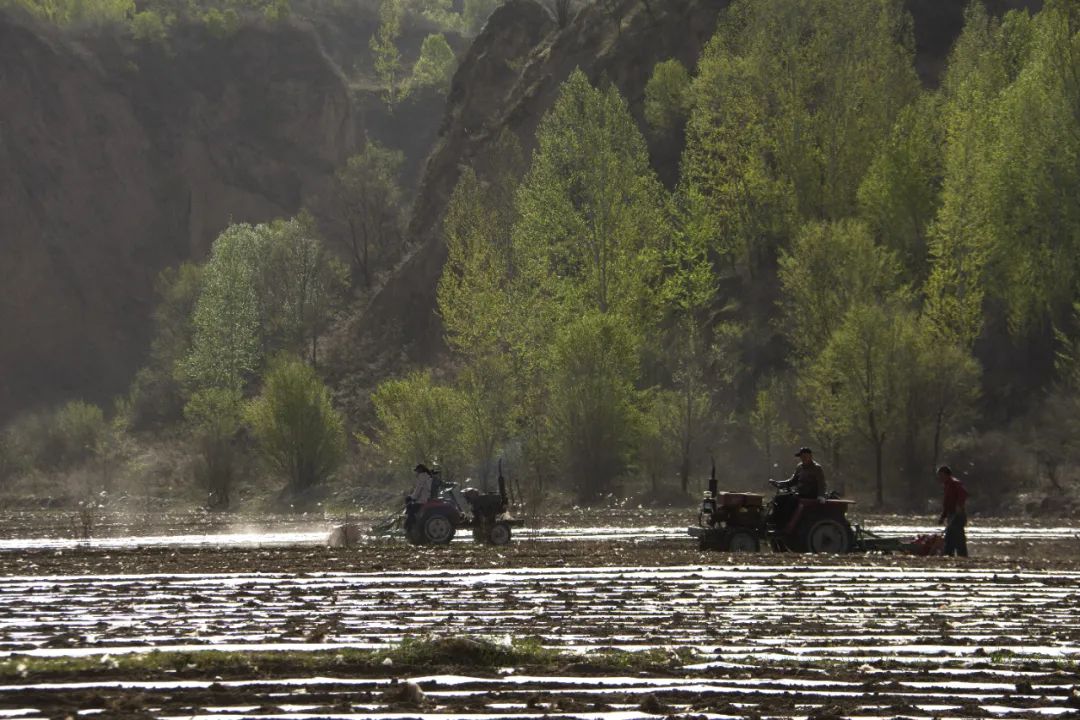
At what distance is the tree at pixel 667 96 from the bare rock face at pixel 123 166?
162ft

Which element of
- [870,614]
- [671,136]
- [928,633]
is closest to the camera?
[928,633]

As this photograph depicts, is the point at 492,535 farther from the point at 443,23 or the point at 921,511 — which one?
the point at 443,23

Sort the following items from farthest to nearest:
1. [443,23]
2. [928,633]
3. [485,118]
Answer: [443,23], [485,118], [928,633]

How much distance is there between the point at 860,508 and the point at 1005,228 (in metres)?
11.2

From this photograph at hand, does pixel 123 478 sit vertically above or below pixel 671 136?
below

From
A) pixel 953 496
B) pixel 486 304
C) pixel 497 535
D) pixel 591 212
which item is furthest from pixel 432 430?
pixel 953 496

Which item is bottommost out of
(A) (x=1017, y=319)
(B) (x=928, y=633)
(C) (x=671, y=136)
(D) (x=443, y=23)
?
(B) (x=928, y=633)

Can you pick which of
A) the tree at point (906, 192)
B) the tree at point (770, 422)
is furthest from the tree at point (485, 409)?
the tree at point (906, 192)

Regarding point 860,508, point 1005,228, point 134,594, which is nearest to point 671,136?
point 1005,228

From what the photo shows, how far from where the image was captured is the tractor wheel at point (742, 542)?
26203 mm

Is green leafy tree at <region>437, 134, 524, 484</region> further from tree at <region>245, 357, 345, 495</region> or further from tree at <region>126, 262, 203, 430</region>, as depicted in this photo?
tree at <region>126, 262, 203, 430</region>

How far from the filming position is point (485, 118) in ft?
324

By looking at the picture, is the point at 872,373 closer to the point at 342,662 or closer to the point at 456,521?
the point at 456,521

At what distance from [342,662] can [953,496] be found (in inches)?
581
